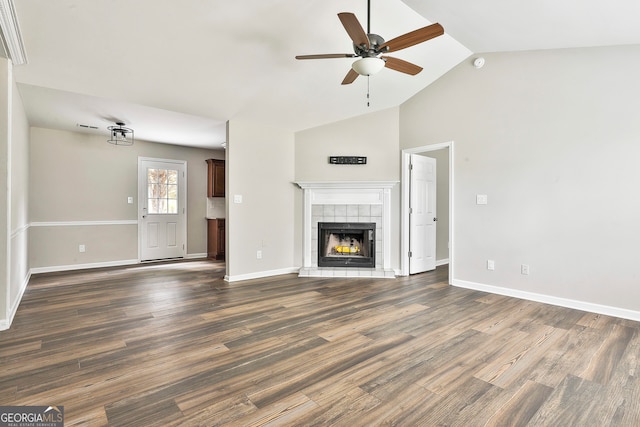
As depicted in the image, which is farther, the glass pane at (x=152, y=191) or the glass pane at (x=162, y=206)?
the glass pane at (x=162, y=206)

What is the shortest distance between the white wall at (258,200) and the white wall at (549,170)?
8.18 feet

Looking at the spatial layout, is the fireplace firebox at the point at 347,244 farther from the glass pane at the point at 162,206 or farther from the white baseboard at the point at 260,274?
the glass pane at the point at 162,206

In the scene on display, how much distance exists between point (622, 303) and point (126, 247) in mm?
7461

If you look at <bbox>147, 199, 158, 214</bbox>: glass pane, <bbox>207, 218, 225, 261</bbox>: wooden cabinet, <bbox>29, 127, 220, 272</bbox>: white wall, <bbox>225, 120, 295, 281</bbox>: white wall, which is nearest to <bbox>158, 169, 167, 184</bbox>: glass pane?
<bbox>29, 127, 220, 272</bbox>: white wall

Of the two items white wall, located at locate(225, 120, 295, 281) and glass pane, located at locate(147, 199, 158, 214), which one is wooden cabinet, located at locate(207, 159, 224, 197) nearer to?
glass pane, located at locate(147, 199, 158, 214)

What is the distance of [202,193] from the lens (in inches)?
287

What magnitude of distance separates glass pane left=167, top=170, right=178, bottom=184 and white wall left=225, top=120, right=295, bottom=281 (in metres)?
2.68

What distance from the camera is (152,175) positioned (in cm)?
658

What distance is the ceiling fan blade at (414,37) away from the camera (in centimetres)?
234

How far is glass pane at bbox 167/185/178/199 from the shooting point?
683 cm

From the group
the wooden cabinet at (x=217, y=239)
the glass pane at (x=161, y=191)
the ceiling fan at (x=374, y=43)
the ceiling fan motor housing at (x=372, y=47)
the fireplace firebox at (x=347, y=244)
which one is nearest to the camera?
the ceiling fan at (x=374, y=43)

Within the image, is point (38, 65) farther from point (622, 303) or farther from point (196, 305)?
point (622, 303)

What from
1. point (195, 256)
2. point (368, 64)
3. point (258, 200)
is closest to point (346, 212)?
point (258, 200)

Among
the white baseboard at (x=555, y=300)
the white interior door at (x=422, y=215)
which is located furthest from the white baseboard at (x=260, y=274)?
the white baseboard at (x=555, y=300)
